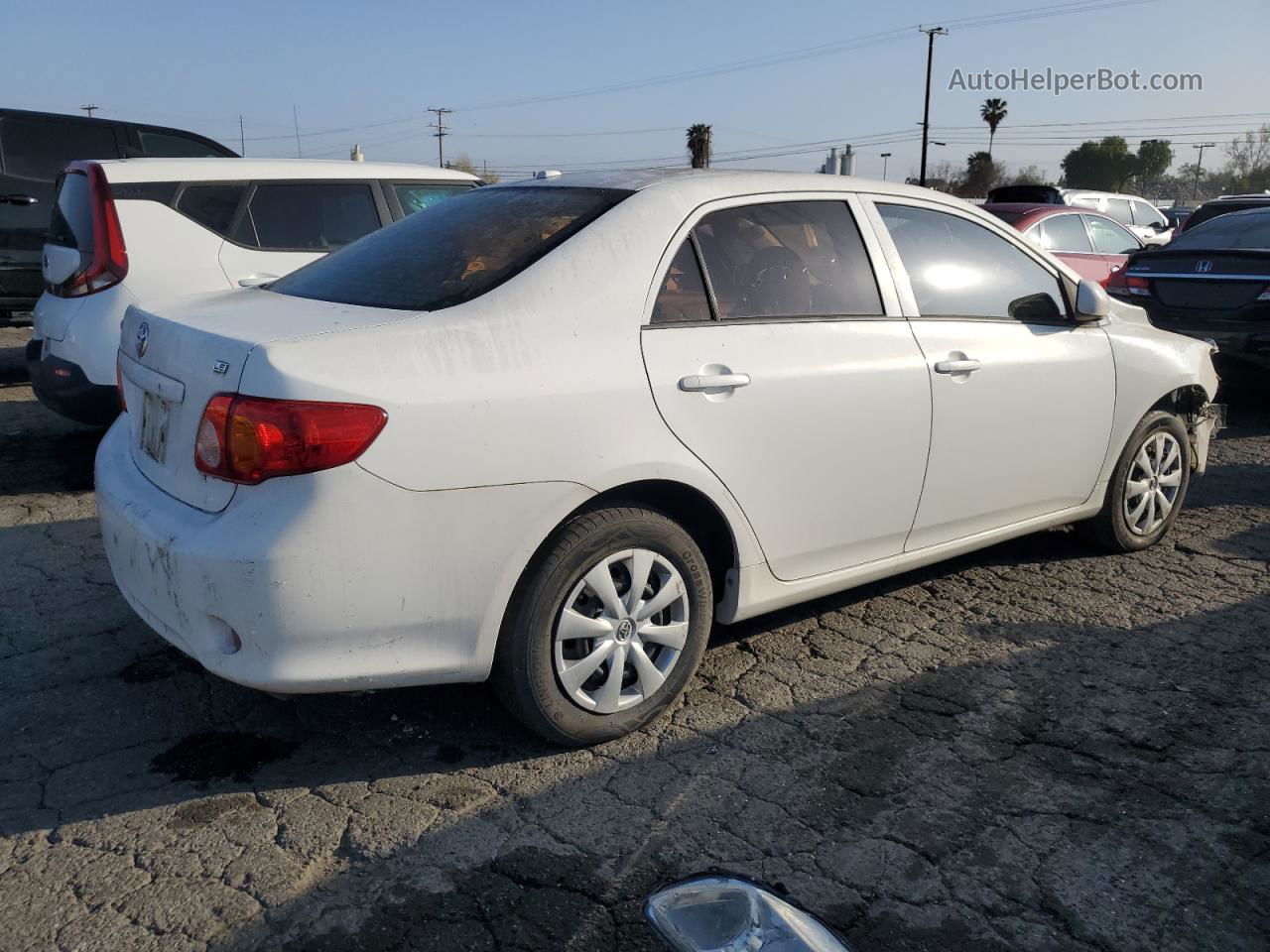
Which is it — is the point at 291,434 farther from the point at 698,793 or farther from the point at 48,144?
the point at 48,144

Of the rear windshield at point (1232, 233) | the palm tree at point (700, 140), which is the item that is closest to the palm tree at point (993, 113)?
the palm tree at point (700, 140)

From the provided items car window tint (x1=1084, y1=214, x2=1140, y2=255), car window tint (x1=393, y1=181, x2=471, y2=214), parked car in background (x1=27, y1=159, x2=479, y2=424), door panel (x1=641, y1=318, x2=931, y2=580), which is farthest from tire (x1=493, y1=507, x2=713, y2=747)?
car window tint (x1=1084, y1=214, x2=1140, y2=255)

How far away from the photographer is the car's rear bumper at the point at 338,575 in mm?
2494

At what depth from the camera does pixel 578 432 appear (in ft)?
9.22

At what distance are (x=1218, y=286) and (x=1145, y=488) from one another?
389 cm

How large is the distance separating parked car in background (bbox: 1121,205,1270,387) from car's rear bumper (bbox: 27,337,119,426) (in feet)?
24.1

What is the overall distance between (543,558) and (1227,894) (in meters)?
1.86

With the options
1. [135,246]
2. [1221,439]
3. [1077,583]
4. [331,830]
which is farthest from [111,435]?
[1221,439]

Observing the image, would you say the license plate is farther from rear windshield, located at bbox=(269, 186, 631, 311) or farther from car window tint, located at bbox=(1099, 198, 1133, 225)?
car window tint, located at bbox=(1099, 198, 1133, 225)

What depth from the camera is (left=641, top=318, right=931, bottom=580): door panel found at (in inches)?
122

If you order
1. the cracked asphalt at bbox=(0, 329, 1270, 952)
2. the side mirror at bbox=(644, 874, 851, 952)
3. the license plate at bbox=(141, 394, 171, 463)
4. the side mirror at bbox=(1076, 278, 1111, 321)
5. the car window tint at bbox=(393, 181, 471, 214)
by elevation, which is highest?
the car window tint at bbox=(393, 181, 471, 214)

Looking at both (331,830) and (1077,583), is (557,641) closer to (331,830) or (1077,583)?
(331,830)

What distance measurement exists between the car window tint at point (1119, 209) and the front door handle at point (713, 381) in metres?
14.0

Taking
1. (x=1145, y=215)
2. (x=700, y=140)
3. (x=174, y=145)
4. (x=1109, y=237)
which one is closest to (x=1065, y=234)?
(x=1109, y=237)
